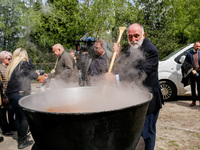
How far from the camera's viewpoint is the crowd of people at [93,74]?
7.89 ft

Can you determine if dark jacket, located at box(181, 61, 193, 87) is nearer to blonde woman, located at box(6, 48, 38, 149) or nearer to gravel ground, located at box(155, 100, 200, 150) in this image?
gravel ground, located at box(155, 100, 200, 150)

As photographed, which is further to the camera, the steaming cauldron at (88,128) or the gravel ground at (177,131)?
the gravel ground at (177,131)

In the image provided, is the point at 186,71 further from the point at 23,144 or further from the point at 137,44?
the point at 23,144

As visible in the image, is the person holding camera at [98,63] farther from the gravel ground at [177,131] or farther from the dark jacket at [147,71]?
the gravel ground at [177,131]

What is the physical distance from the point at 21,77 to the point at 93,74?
151 centimetres

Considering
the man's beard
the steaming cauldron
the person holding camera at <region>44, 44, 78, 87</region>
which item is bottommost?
the steaming cauldron

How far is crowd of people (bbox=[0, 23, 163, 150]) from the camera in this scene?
2404 millimetres

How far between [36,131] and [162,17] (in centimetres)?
2978

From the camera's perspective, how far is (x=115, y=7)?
13992 millimetres

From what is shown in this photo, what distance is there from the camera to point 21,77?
3725 mm

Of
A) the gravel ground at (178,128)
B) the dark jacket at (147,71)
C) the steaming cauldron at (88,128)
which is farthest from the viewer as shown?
the gravel ground at (178,128)

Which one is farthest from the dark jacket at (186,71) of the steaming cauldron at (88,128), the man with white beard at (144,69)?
the steaming cauldron at (88,128)

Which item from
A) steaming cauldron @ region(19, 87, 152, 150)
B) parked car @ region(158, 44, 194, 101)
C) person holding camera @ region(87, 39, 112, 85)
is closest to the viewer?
steaming cauldron @ region(19, 87, 152, 150)

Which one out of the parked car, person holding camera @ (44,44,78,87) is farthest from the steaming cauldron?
the parked car
